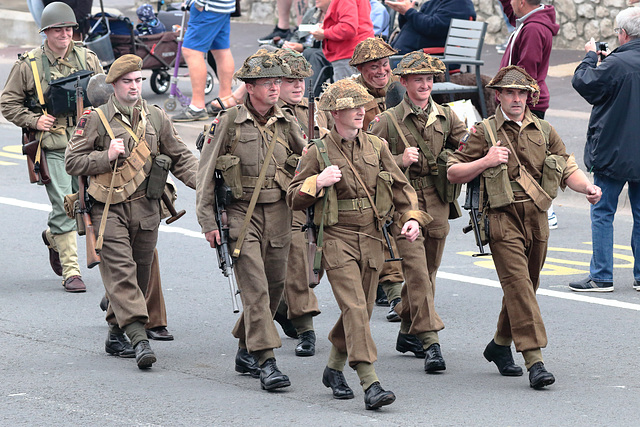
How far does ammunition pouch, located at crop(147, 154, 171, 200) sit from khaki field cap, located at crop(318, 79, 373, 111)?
1433mm

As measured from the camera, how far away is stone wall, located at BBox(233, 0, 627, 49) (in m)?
18.9

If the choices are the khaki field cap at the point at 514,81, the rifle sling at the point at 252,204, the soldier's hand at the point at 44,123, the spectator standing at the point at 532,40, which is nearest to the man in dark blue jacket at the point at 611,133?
the spectator standing at the point at 532,40

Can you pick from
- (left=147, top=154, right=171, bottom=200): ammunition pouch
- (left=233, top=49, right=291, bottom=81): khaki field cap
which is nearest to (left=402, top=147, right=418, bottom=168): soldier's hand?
(left=233, top=49, right=291, bottom=81): khaki field cap

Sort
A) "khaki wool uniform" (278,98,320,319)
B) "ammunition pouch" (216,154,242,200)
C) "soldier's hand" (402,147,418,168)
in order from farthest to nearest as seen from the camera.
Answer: "khaki wool uniform" (278,98,320,319) → "soldier's hand" (402,147,418,168) → "ammunition pouch" (216,154,242,200)

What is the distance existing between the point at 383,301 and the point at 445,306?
1.65ft

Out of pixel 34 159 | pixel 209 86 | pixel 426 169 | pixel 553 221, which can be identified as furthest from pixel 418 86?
pixel 209 86

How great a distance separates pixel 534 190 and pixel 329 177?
53.9 inches

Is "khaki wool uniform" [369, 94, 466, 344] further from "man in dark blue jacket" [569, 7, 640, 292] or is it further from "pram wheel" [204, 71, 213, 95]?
"pram wheel" [204, 71, 213, 95]

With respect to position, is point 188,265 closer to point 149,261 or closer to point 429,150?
point 149,261

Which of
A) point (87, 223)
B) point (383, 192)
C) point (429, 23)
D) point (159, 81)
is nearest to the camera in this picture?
point (383, 192)

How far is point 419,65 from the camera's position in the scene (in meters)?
7.63

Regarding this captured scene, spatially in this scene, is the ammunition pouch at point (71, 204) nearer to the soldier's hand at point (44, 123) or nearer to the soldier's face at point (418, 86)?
the soldier's hand at point (44, 123)

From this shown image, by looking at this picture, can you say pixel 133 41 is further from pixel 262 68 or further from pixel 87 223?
pixel 262 68

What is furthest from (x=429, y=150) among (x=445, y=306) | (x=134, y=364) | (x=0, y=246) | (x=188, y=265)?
(x=0, y=246)
